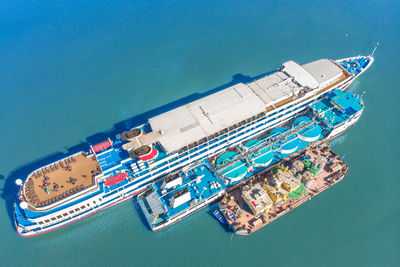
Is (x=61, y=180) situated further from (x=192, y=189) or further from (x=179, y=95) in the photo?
(x=179, y=95)

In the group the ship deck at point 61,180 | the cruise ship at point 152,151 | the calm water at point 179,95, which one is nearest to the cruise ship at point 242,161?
the cruise ship at point 152,151

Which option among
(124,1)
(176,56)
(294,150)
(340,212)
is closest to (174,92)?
(176,56)

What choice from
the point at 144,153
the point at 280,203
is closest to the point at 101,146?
the point at 144,153

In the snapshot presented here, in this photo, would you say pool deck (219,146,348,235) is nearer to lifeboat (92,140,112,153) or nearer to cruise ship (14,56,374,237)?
cruise ship (14,56,374,237)

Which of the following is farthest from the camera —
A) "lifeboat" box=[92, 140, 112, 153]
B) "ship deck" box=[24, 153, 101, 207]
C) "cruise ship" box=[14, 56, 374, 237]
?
"lifeboat" box=[92, 140, 112, 153]

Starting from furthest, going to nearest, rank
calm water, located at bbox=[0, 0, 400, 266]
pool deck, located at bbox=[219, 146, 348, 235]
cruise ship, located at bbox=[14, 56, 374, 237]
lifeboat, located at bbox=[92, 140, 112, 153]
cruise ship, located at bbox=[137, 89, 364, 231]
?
1. lifeboat, located at bbox=[92, 140, 112, 153]
2. cruise ship, located at bbox=[137, 89, 364, 231]
3. pool deck, located at bbox=[219, 146, 348, 235]
4. cruise ship, located at bbox=[14, 56, 374, 237]
5. calm water, located at bbox=[0, 0, 400, 266]

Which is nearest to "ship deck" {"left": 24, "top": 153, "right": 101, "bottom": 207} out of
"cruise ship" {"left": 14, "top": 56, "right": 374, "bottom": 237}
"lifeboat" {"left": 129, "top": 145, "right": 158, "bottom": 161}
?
"cruise ship" {"left": 14, "top": 56, "right": 374, "bottom": 237}

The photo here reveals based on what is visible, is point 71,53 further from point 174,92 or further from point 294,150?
point 294,150
